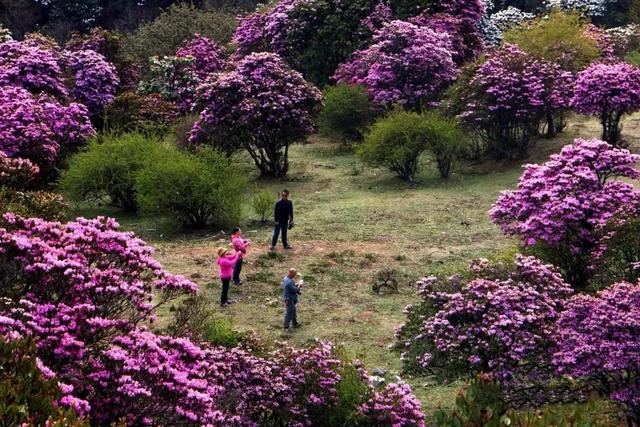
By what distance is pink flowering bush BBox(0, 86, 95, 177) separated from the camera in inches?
866

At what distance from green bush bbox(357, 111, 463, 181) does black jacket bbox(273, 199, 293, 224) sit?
7.39 meters

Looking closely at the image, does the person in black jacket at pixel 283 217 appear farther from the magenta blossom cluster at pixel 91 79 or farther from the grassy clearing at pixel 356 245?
the magenta blossom cluster at pixel 91 79

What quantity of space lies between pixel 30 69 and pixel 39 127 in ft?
16.3

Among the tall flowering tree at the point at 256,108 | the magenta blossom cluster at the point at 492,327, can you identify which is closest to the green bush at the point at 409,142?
the tall flowering tree at the point at 256,108

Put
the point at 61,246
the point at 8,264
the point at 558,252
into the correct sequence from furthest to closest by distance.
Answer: the point at 558,252 → the point at 61,246 → the point at 8,264

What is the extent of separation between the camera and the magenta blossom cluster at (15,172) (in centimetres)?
1617

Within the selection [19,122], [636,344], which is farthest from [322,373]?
[19,122]

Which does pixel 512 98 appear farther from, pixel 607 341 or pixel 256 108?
pixel 607 341

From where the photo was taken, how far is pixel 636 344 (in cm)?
875

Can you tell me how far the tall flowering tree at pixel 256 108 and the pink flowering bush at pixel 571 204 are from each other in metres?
12.4

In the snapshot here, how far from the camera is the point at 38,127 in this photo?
22.4 m

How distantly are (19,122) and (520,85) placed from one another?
51.1ft

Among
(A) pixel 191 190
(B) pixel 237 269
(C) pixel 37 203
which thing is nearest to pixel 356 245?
(B) pixel 237 269

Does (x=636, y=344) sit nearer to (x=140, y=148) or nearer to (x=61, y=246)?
(x=61, y=246)
